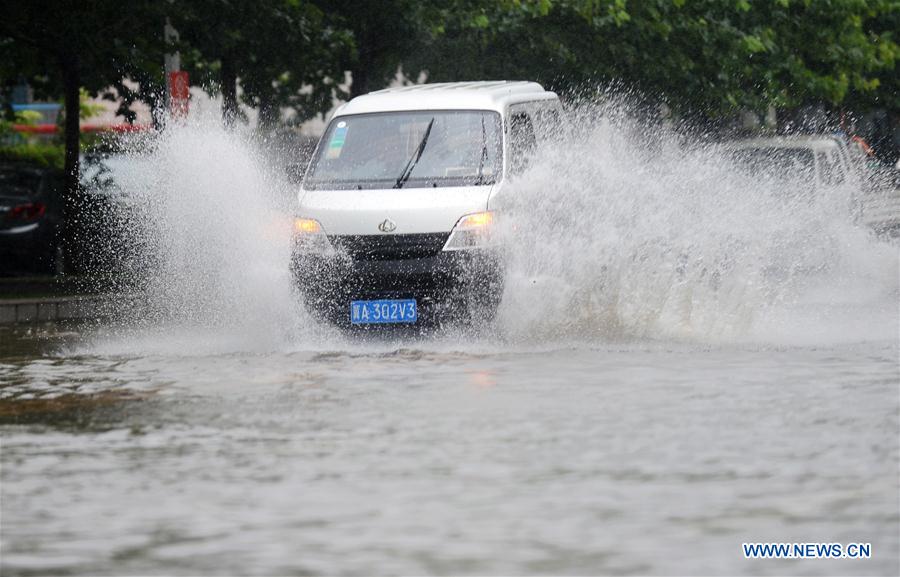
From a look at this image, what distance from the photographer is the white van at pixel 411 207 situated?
47.1ft

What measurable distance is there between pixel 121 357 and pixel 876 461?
734 centimetres

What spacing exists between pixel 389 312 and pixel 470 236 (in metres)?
0.80

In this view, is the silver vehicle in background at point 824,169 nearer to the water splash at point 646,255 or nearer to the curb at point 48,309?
the water splash at point 646,255

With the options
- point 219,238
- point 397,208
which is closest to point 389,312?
point 397,208

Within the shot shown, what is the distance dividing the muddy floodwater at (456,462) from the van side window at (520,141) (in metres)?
1.90

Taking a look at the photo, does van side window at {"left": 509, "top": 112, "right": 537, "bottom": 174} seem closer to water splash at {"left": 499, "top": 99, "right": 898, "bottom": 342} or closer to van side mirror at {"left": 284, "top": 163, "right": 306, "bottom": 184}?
water splash at {"left": 499, "top": 99, "right": 898, "bottom": 342}

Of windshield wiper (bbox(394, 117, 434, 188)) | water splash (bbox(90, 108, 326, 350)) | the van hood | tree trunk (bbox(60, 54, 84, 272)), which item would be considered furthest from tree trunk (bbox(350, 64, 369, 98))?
the van hood

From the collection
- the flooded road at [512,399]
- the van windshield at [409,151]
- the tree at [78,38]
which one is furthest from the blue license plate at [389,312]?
the tree at [78,38]

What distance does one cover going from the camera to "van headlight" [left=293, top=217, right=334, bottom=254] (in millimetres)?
14695

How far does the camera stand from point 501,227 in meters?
14.5

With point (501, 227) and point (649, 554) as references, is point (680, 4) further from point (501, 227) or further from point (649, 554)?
point (649, 554)

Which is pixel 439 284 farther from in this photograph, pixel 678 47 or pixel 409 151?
pixel 678 47

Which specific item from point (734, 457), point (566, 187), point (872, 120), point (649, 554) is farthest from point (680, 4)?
point (649, 554)

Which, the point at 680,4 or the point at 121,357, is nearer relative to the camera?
the point at 121,357
